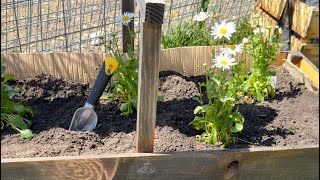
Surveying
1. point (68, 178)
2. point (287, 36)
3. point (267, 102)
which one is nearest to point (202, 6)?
point (287, 36)

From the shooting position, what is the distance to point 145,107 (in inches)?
75.9

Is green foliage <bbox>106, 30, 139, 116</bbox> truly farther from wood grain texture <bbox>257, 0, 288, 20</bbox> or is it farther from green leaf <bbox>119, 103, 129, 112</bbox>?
wood grain texture <bbox>257, 0, 288, 20</bbox>

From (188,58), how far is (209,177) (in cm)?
99

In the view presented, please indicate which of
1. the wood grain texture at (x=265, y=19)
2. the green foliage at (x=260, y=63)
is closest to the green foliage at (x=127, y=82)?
the green foliage at (x=260, y=63)

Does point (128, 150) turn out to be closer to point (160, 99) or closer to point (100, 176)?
point (100, 176)

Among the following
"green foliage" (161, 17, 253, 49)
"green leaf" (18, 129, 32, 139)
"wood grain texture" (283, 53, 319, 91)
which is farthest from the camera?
"green foliage" (161, 17, 253, 49)

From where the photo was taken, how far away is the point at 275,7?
378 cm

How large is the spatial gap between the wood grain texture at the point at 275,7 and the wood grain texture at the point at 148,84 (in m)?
2.08

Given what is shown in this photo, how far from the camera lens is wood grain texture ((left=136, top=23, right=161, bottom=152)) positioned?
1.79 meters

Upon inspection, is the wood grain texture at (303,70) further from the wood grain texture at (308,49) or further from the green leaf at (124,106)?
the green leaf at (124,106)

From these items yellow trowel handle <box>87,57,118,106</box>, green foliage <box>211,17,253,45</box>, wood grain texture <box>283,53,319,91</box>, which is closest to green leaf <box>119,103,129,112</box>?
yellow trowel handle <box>87,57,118,106</box>

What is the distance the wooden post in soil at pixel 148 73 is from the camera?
172cm

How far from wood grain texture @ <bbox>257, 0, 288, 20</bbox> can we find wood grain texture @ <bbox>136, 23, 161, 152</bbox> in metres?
2.08

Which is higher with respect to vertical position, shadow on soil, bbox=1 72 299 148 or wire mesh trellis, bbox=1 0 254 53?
wire mesh trellis, bbox=1 0 254 53
